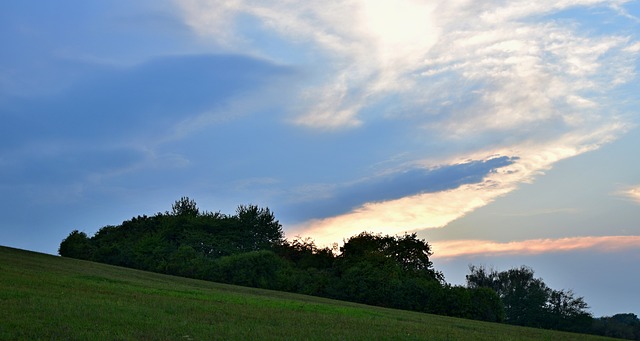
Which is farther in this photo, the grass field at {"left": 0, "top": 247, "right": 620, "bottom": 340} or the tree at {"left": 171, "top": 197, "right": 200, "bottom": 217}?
the tree at {"left": 171, "top": 197, "right": 200, "bottom": 217}

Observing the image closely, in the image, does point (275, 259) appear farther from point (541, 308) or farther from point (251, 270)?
point (541, 308)

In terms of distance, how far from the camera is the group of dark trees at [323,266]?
72.4 metres

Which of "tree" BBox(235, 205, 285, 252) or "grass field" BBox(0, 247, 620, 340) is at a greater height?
"tree" BBox(235, 205, 285, 252)

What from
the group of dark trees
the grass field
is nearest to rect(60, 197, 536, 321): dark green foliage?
the group of dark trees

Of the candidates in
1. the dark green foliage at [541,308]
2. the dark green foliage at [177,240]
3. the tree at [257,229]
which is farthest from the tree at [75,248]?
the dark green foliage at [541,308]

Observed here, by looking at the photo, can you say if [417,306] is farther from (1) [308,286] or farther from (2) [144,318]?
(2) [144,318]

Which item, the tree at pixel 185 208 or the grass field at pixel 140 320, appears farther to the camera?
the tree at pixel 185 208

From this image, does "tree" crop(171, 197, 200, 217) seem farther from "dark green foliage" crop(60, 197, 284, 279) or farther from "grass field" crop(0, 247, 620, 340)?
"grass field" crop(0, 247, 620, 340)

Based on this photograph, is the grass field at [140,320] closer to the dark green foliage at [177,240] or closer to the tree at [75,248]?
the dark green foliage at [177,240]

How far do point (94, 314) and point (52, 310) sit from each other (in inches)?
65.0

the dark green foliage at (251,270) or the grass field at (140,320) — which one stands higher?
the dark green foliage at (251,270)

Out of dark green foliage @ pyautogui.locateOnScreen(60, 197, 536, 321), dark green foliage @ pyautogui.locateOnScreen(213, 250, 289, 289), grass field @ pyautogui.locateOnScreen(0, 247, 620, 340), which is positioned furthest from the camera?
dark green foliage @ pyautogui.locateOnScreen(213, 250, 289, 289)

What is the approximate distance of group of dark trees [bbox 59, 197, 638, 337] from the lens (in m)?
72.4

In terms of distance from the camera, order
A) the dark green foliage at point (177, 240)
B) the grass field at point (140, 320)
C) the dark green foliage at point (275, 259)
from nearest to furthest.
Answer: the grass field at point (140, 320)
the dark green foliage at point (275, 259)
the dark green foliage at point (177, 240)
